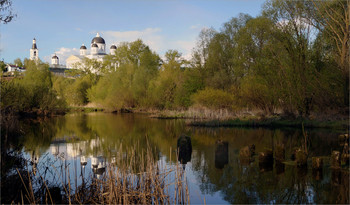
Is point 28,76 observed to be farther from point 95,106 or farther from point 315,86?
point 315,86

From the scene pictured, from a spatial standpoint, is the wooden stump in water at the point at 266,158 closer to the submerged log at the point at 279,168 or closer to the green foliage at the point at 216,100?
the submerged log at the point at 279,168

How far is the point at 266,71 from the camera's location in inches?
1080

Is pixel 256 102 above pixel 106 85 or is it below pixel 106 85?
below

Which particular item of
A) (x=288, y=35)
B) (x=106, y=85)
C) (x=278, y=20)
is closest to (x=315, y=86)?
(x=288, y=35)

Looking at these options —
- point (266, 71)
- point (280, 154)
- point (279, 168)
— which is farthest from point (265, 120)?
point (279, 168)

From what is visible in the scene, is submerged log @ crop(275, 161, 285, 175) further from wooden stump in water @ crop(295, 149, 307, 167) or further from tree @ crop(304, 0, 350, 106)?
tree @ crop(304, 0, 350, 106)

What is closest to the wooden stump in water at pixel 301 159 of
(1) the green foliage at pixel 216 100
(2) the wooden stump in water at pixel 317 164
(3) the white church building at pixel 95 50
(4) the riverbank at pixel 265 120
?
(2) the wooden stump in water at pixel 317 164

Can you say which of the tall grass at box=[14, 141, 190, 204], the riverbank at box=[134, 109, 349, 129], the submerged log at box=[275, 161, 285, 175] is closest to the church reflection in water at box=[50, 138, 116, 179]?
the tall grass at box=[14, 141, 190, 204]

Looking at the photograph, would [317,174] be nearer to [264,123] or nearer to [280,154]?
[280,154]

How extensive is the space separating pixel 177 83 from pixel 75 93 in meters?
22.7

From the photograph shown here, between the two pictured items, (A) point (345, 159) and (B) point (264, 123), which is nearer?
(A) point (345, 159)

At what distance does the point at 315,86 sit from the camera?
23.3 metres

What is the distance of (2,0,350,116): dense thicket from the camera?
22922 millimetres

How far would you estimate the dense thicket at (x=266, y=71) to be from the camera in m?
22.9
